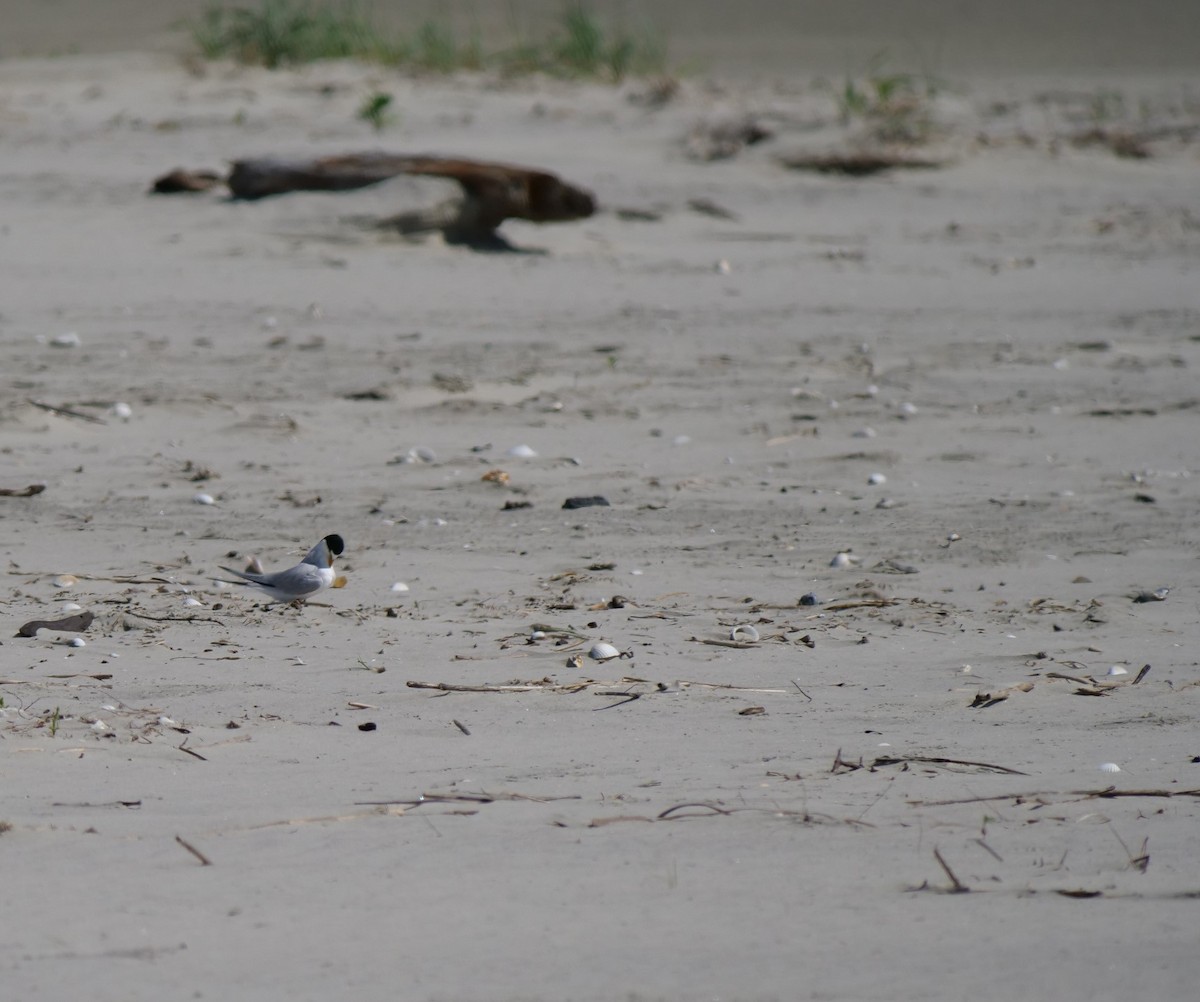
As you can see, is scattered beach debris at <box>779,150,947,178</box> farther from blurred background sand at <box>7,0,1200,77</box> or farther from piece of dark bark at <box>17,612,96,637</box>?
piece of dark bark at <box>17,612,96,637</box>

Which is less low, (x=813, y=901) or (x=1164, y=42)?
(x=1164, y=42)

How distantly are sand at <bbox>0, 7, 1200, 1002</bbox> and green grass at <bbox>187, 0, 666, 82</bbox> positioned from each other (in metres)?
2.02

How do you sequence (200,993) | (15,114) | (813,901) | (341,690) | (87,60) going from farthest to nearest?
1. (87,60)
2. (15,114)
3. (341,690)
4. (813,901)
5. (200,993)

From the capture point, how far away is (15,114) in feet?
33.3

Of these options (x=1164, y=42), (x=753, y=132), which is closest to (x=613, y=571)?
(x=753, y=132)

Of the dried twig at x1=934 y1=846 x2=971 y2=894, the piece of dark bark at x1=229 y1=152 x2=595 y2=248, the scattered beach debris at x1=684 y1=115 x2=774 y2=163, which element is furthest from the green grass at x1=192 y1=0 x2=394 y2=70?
the dried twig at x1=934 y1=846 x2=971 y2=894

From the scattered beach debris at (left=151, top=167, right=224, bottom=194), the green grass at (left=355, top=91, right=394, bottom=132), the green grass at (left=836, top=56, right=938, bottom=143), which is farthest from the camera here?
the green grass at (left=836, top=56, right=938, bottom=143)

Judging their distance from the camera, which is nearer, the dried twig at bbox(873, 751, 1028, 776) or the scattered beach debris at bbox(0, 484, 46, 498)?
the dried twig at bbox(873, 751, 1028, 776)

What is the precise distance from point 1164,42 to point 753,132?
16178 mm

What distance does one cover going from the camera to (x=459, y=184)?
8234mm

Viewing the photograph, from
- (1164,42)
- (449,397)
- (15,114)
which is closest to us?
(449,397)

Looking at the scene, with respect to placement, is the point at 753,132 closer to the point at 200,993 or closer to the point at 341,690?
the point at 341,690

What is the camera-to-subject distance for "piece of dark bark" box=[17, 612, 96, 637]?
3518 millimetres

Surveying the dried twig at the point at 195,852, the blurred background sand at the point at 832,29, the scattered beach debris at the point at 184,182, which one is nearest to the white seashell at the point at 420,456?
the dried twig at the point at 195,852
